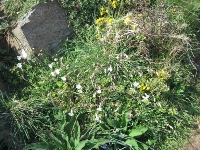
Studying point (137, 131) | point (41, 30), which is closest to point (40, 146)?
point (137, 131)

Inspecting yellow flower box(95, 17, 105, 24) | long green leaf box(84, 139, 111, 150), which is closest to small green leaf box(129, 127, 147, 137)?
long green leaf box(84, 139, 111, 150)

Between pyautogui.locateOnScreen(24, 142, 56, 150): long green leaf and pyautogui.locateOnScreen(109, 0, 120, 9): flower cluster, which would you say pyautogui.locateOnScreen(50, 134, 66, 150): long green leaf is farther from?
pyautogui.locateOnScreen(109, 0, 120, 9): flower cluster

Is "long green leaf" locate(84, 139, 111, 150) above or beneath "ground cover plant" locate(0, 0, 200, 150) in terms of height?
beneath

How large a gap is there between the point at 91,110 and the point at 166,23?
62.3 inches

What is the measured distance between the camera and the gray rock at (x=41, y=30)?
13.8ft

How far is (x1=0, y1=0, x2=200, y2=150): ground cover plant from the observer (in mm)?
3783

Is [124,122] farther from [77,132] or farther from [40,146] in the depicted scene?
[40,146]

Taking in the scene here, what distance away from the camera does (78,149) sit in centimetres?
349

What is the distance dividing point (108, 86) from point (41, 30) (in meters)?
1.26

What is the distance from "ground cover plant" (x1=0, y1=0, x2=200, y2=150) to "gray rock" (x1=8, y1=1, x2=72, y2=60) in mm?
138

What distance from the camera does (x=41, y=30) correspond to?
4387 millimetres

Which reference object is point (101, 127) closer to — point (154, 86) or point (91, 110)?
point (91, 110)

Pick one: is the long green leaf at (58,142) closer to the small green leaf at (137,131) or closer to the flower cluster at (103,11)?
the small green leaf at (137,131)

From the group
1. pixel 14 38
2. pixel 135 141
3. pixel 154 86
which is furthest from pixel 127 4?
pixel 135 141
